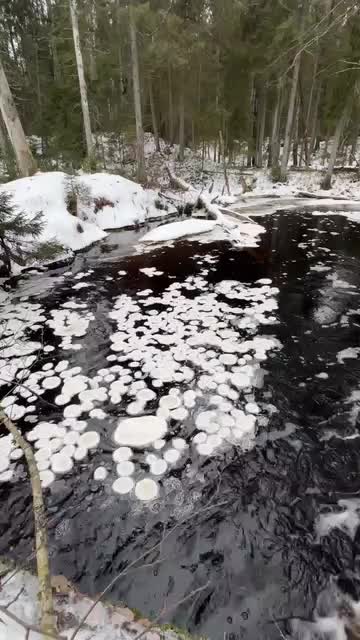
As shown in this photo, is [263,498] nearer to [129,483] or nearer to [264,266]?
[129,483]

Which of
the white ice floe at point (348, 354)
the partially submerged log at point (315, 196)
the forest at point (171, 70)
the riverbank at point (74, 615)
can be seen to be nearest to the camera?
the riverbank at point (74, 615)

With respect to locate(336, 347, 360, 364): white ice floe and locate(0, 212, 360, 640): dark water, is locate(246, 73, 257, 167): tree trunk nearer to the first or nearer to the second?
locate(336, 347, 360, 364): white ice floe

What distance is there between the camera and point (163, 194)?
13352 mm

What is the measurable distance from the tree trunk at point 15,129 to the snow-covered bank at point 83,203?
50 centimetres

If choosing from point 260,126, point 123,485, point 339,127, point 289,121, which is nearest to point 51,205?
point 123,485

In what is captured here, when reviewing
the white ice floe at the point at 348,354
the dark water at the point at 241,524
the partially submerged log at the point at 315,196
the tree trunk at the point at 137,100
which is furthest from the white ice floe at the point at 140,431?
the partially submerged log at the point at 315,196

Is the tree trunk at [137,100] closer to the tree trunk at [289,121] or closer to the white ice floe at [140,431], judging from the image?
the tree trunk at [289,121]

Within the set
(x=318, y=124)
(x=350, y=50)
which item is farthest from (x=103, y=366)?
(x=318, y=124)

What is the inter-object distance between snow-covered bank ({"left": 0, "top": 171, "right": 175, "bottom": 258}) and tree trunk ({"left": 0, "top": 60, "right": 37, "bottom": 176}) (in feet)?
1.66

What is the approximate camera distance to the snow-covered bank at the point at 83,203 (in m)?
7.91

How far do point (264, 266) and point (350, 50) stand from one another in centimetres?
1200

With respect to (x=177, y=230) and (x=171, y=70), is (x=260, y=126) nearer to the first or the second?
(x=171, y=70)

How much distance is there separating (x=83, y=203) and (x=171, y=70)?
40.5 feet

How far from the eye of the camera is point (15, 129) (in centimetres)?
854
